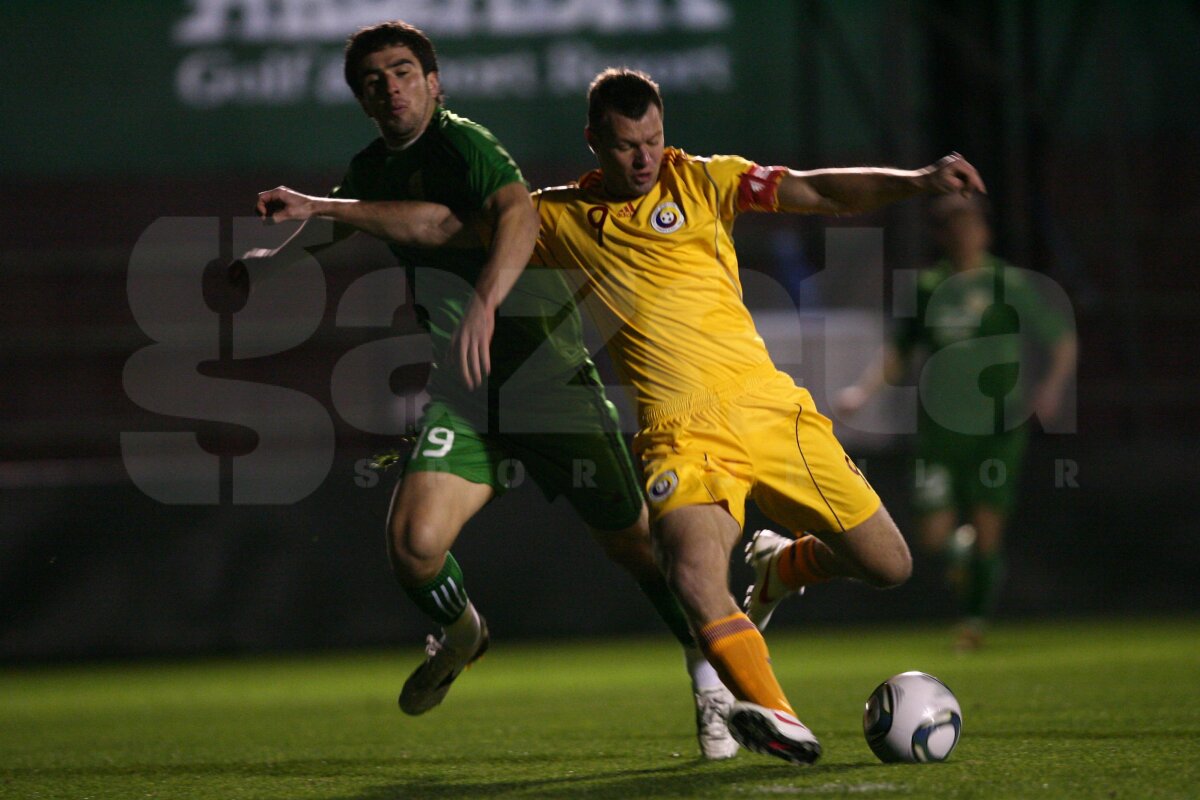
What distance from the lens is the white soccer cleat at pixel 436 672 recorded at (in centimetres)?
550

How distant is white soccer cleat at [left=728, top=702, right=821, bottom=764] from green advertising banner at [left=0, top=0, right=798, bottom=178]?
36.5 feet

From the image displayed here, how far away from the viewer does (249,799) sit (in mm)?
4391

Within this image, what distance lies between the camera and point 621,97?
14.9ft

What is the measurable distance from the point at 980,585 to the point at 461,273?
452 cm

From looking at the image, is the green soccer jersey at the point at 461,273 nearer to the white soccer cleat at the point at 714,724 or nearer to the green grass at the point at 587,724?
the white soccer cleat at the point at 714,724

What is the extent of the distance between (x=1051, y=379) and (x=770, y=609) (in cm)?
374

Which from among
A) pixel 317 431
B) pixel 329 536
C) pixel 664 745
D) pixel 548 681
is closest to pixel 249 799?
pixel 664 745

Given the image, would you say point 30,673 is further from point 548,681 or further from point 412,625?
point 548,681

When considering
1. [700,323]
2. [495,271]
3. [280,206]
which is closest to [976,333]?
[700,323]

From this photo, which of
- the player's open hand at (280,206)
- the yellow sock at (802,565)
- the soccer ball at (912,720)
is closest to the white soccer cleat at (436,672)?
the yellow sock at (802,565)

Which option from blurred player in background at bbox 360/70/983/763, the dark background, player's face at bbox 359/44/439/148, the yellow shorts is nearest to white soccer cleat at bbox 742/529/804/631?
blurred player in background at bbox 360/70/983/763

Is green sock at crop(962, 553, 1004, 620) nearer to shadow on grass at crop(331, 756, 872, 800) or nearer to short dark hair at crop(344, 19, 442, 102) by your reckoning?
shadow on grass at crop(331, 756, 872, 800)

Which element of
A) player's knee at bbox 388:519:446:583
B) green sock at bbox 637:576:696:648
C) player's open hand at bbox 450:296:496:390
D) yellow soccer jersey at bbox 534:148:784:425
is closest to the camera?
player's open hand at bbox 450:296:496:390

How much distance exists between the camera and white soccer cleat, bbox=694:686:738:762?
16.2ft
